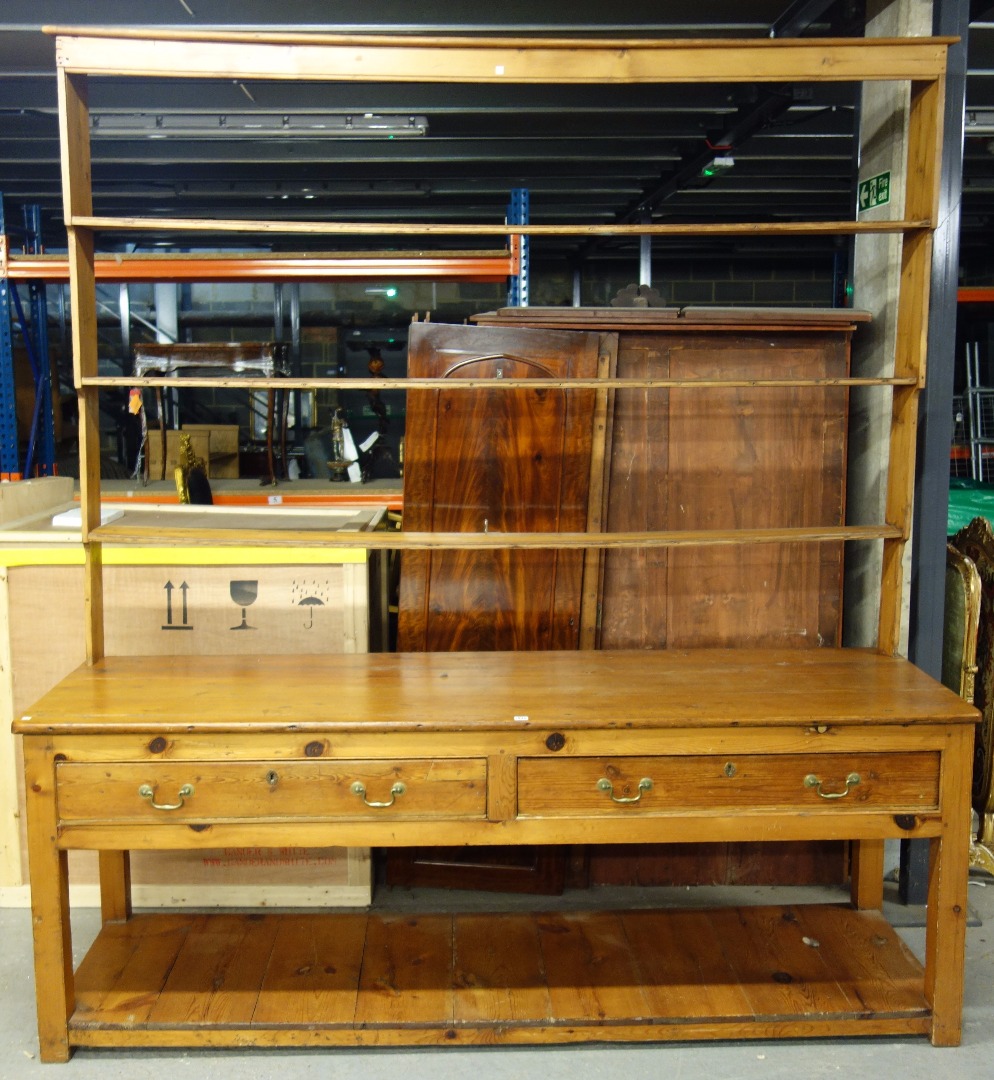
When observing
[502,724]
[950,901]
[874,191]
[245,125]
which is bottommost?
[950,901]

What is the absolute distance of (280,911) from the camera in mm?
2678

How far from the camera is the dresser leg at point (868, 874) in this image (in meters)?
2.58

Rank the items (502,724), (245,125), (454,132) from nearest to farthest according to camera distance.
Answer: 1. (502,724)
2. (245,125)
3. (454,132)

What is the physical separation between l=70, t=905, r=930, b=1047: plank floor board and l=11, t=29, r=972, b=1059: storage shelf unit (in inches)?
0.4

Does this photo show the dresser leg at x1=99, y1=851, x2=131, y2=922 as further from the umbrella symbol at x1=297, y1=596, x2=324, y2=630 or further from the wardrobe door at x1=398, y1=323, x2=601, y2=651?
the wardrobe door at x1=398, y1=323, x2=601, y2=651

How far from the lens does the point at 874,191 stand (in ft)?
8.89

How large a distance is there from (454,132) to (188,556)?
3.11 meters

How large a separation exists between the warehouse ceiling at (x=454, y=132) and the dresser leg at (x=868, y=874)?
1824mm

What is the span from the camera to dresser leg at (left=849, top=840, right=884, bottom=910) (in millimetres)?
2582

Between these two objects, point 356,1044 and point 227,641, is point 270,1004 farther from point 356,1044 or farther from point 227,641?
point 227,641

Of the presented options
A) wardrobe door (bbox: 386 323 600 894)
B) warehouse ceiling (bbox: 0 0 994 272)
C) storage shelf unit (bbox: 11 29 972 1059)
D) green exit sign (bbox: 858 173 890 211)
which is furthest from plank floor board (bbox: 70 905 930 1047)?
warehouse ceiling (bbox: 0 0 994 272)

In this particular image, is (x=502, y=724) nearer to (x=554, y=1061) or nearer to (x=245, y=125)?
(x=554, y=1061)

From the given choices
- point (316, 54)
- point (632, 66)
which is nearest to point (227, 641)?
point (316, 54)

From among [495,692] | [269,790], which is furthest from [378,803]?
[495,692]
